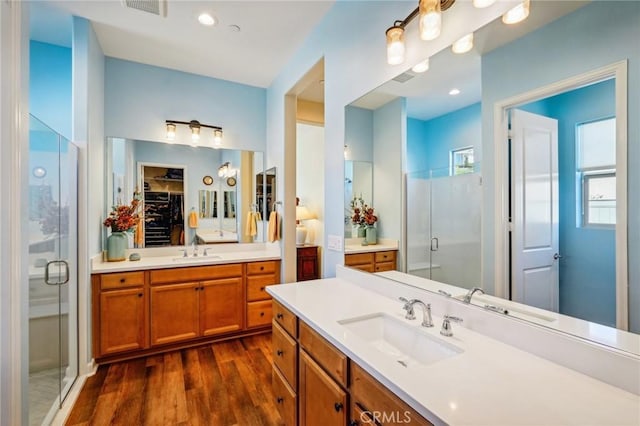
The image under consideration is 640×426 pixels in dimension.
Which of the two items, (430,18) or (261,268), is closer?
(430,18)

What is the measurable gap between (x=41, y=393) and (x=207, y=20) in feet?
9.37

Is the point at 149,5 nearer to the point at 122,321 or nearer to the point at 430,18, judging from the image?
the point at 430,18

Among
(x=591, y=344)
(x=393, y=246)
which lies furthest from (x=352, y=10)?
(x=591, y=344)

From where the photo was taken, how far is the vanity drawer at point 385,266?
1.74 metres

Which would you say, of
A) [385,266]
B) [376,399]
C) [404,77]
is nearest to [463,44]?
[404,77]

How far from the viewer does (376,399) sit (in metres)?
0.93

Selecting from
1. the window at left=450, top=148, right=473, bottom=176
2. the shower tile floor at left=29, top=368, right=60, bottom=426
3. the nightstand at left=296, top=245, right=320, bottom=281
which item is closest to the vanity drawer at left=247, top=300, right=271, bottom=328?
the nightstand at left=296, top=245, right=320, bottom=281

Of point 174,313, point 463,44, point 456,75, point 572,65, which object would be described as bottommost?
point 174,313

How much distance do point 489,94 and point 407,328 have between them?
1077 mm

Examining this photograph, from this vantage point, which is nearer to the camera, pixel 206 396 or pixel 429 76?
pixel 429 76

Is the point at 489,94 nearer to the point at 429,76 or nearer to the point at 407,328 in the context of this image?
the point at 429,76

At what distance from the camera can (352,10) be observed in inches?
80.2

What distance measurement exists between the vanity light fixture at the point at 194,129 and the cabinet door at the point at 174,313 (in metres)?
1.68

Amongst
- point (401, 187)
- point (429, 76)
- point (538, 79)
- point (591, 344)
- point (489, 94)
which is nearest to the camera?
point (591, 344)
